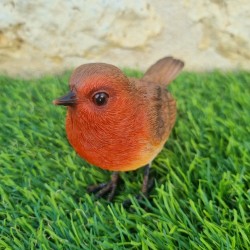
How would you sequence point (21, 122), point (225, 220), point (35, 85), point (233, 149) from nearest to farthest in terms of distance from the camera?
point (225, 220) → point (233, 149) → point (21, 122) → point (35, 85)


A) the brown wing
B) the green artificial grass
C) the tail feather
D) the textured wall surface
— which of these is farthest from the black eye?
the textured wall surface

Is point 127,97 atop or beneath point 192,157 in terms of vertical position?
atop

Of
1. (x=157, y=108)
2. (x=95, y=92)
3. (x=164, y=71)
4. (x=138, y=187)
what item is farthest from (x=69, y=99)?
(x=164, y=71)

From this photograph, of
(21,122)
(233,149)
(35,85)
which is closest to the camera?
(233,149)

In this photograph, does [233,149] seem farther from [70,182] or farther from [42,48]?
[42,48]

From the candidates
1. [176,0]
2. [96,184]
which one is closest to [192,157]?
[96,184]

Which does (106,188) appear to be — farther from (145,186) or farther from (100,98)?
(100,98)
